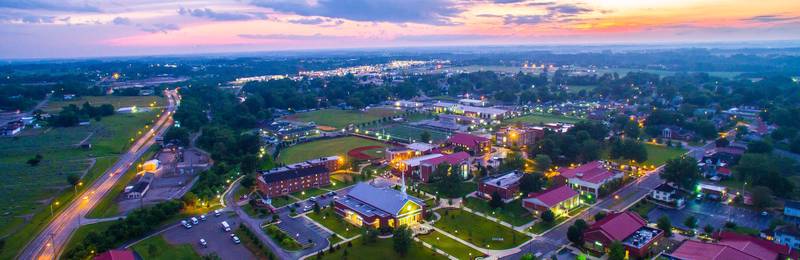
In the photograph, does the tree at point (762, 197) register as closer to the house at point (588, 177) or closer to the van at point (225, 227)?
the house at point (588, 177)

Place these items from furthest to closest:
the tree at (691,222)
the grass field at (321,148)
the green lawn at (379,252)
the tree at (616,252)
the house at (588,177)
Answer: the grass field at (321,148) < the house at (588,177) < the tree at (691,222) < the green lawn at (379,252) < the tree at (616,252)

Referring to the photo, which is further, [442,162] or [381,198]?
[442,162]

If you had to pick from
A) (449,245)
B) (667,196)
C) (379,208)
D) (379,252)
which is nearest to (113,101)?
(379,208)

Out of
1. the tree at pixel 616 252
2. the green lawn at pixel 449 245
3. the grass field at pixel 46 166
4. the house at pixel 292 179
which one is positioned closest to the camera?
Result: the tree at pixel 616 252

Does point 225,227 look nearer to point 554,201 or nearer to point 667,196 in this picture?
point 554,201

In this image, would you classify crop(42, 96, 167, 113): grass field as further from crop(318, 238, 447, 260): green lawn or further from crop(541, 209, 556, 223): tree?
crop(541, 209, 556, 223): tree

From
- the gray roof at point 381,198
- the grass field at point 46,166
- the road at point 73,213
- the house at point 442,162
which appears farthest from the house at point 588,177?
the grass field at point 46,166
